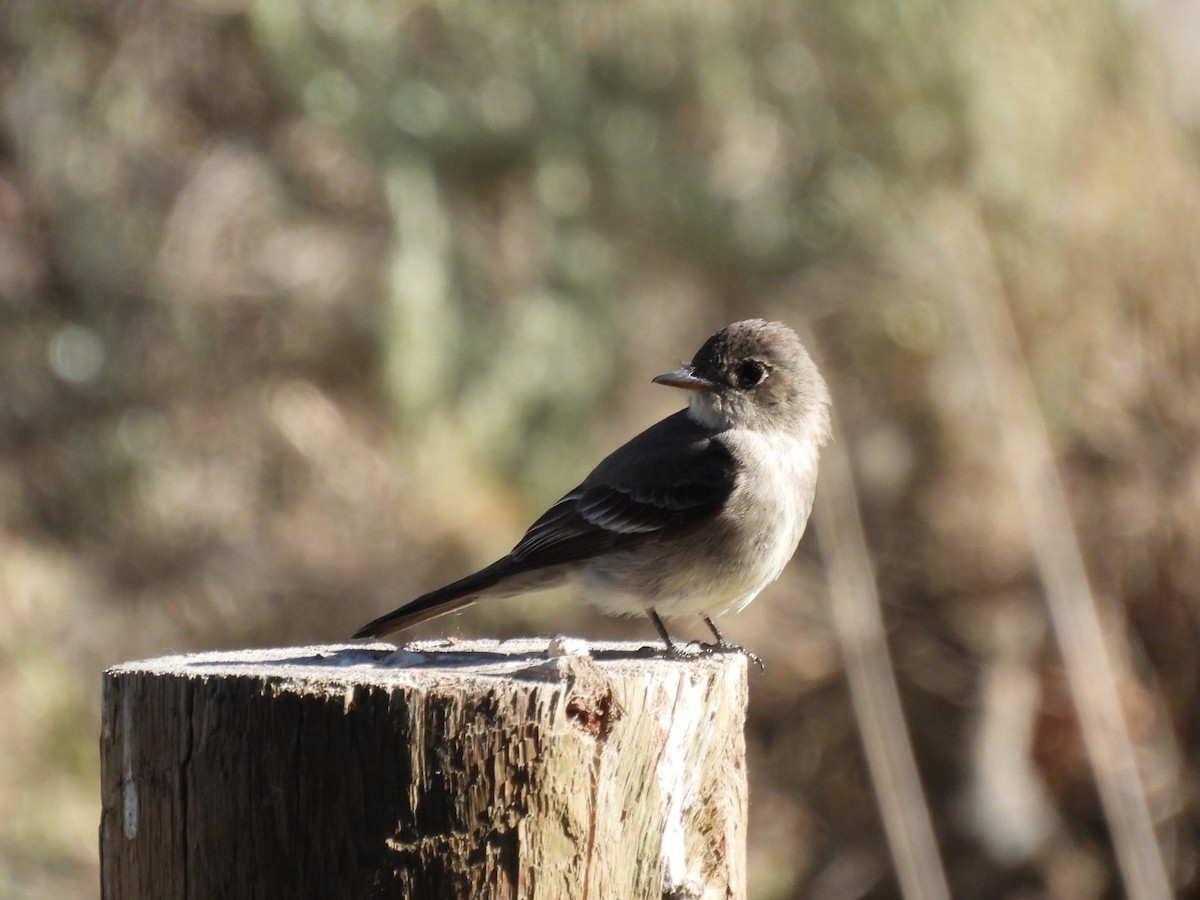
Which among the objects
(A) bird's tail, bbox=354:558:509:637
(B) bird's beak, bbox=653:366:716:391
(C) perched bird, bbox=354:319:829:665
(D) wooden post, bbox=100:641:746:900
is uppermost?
(B) bird's beak, bbox=653:366:716:391

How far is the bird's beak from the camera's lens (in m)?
4.29

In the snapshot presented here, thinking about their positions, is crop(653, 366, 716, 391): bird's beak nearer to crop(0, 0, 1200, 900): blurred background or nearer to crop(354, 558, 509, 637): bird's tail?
crop(354, 558, 509, 637): bird's tail

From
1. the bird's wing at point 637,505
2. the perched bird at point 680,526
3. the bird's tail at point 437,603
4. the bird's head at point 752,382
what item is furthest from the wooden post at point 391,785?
the bird's head at point 752,382

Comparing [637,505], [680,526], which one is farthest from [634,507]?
[680,526]

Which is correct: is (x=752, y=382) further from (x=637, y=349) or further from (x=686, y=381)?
(x=637, y=349)

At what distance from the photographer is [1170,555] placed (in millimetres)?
6820

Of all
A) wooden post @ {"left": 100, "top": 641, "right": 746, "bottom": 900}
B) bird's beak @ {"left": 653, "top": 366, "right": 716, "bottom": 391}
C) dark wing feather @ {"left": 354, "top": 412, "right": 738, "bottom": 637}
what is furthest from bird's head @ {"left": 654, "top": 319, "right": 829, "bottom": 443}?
wooden post @ {"left": 100, "top": 641, "right": 746, "bottom": 900}

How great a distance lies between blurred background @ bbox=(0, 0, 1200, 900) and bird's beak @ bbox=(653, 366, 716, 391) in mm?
2366

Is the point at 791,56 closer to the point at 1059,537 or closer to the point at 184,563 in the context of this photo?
the point at 1059,537

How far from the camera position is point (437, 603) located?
367 cm

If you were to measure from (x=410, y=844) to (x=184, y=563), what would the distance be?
6.05 metres

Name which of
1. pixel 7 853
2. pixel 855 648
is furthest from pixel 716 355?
pixel 7 853

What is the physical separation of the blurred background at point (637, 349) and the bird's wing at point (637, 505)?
2.64 m

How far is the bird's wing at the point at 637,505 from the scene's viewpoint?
4.07 m
